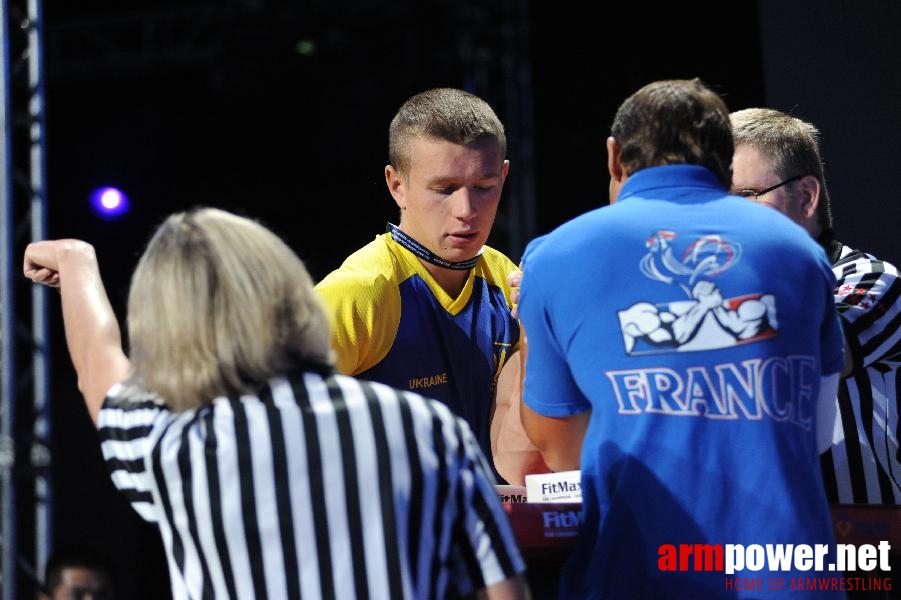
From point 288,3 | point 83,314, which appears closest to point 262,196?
point 288,3

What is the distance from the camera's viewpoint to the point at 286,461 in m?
1.69

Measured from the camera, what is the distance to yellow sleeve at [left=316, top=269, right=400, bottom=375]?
2.76 meters

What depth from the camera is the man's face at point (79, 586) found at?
222 inches

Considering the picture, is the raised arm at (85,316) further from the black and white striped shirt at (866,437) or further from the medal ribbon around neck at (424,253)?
the black and white striped shirt at (866,437)

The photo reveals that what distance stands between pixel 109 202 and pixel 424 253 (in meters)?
6.97

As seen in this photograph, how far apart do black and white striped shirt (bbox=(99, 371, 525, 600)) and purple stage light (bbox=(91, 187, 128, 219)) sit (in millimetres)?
8164

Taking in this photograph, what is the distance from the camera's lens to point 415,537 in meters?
1.71

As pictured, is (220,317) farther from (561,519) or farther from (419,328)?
(419,328)

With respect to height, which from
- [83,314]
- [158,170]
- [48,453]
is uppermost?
[158,170]

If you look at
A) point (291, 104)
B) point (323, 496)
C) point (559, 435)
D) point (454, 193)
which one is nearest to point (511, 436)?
point (559, 435)

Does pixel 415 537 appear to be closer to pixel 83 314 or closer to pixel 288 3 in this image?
pixel 83 314

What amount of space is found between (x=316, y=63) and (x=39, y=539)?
4.65 m

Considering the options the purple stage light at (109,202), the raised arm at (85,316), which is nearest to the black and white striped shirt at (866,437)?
the raised arm at (85,316)

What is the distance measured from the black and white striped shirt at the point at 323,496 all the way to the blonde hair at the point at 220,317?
5cm
